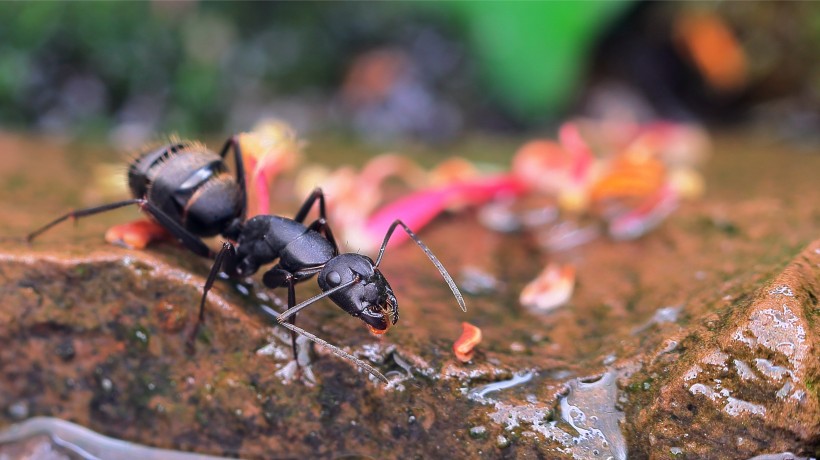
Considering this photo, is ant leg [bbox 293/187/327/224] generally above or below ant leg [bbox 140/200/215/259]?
above

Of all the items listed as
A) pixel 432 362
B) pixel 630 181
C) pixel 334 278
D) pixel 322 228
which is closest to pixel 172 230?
pixel 322 228

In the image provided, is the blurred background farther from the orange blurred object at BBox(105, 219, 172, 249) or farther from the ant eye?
the ant eye

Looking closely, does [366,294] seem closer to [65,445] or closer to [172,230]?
[172,230]

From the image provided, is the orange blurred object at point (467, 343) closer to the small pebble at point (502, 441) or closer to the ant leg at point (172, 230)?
the small pebble at point (502, 441)

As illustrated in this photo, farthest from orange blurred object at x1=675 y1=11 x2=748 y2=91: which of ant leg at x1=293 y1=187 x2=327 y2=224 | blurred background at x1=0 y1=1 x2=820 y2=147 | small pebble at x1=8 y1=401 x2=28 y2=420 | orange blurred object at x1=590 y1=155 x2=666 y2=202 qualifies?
small pebble at x1=8 y1=401 x2=28 y2=420

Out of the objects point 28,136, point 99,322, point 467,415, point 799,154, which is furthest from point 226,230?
point 799,154

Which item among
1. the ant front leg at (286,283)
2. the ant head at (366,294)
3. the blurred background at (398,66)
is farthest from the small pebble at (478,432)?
the blurred background at (398,66)

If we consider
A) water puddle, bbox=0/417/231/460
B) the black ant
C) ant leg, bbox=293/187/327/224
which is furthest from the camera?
ant leg, bbox=293/187/327/224
